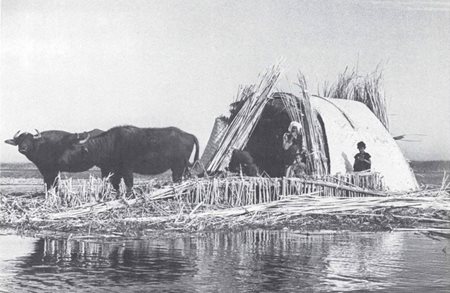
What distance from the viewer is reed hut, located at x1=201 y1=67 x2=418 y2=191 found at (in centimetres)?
1127

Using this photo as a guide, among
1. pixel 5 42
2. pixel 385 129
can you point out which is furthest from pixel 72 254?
pixel 385 129

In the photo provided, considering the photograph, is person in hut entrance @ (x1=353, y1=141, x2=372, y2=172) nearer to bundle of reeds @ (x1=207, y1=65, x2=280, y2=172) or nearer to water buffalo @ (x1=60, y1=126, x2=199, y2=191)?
bundle of reeds @ (x1=207, y1=65, x2=280, y2=172)

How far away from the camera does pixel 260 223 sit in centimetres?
837

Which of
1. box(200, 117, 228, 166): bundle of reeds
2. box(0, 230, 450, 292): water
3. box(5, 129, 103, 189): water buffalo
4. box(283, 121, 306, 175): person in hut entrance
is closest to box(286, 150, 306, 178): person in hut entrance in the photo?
box(283, 121, 306, 175): person in hut entrance

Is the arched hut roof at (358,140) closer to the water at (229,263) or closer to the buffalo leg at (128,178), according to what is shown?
the buffalo leg at (128,178)

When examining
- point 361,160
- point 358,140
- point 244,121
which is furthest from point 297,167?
point 358,140

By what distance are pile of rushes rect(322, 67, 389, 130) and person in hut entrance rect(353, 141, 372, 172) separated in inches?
83.4

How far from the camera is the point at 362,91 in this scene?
1337cm

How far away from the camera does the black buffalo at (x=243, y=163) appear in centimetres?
1091

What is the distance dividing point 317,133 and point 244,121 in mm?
1287

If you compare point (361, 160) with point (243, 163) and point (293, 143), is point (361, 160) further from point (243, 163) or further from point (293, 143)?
point (243, 163)

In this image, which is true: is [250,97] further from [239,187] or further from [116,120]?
[116,120]

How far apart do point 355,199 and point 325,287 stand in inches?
173

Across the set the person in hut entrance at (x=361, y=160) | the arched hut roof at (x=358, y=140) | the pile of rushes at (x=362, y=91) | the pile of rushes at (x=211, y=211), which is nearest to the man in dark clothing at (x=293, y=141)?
the arched hut roof at (x=358, y=140)
